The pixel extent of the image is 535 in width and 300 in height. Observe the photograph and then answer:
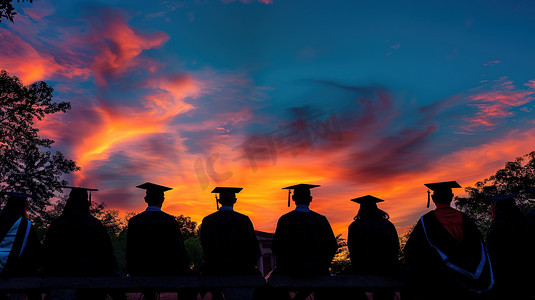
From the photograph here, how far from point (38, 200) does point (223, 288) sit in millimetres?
24003

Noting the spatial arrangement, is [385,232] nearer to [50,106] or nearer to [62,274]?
[62,274]

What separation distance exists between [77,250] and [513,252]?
818 centimetres

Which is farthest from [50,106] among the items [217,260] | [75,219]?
[217,260]

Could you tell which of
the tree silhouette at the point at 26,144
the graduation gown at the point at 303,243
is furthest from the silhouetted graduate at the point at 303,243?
the tree silhouette at the point at 26,144

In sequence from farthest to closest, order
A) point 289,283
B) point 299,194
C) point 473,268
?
point 299,194
point 289,283
point 473,268

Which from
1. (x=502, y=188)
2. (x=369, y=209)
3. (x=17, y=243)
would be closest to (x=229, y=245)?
(x=369, y=209)

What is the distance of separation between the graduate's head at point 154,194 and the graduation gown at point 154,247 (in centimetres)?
22

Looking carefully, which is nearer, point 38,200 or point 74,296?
point 74,296

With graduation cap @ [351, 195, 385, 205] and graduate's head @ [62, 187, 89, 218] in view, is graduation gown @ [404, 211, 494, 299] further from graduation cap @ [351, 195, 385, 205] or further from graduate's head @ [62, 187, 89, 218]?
graduate's head @ [62, 187, 89, 218]

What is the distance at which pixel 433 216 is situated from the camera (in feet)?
19.8

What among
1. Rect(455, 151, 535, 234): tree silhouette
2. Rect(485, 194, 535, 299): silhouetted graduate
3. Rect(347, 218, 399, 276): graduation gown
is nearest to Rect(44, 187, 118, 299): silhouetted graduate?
Rect(347, 218, 399, 276): graduation gown

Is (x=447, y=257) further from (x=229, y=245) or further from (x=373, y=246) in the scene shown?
(x=229, y=245)

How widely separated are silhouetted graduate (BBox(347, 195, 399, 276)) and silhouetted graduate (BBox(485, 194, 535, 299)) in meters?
1.79

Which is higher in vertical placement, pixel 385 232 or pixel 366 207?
pixel 366 207
